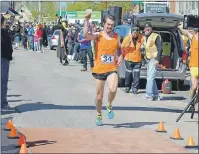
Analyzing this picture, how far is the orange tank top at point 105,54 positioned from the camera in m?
10.3

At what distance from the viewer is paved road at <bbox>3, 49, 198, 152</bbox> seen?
11.0 m

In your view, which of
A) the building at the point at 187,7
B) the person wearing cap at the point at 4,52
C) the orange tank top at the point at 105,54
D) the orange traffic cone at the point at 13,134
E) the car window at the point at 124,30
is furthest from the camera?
the car window at the point at 124,30

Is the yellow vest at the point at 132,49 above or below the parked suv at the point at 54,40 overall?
above

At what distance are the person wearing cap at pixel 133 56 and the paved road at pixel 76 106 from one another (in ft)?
1.29

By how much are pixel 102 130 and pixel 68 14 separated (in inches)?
2453

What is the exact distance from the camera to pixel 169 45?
59.5 feet

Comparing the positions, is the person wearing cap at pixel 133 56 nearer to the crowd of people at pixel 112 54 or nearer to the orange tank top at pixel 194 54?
the crowd of people at pixel 112 54

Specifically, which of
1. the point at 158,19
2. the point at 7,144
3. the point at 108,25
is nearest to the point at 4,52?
→ the point at 108,25

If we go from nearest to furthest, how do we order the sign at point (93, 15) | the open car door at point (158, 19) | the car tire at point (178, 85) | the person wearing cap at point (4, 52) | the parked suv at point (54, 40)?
1. the person wearing cap at point (4, 52)
2. the open car door at point (158, 19)
3. the car tire at point (178, 85)
4. the parked suv at point (54, 40)
5. the sign at point (93, 15)

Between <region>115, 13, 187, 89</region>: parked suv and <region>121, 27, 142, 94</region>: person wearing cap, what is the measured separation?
72 centimetres

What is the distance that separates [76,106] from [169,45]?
5.58 meters

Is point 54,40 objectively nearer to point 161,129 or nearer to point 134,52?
point 134,52

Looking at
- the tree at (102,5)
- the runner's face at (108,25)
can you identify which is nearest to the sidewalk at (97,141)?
the runner's face at (108,25)

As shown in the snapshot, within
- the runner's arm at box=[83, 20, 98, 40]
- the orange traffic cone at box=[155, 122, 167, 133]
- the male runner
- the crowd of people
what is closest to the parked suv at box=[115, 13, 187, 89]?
the crowd of people
